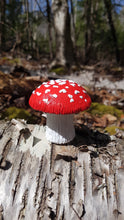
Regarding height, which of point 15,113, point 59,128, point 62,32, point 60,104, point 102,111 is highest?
point 62,32

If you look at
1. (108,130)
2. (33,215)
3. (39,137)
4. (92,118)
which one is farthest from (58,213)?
(92,118)

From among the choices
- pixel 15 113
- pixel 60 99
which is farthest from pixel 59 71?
pixel 60 99

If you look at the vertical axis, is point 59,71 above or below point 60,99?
below

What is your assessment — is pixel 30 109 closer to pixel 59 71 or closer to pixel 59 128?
pixel 59 128

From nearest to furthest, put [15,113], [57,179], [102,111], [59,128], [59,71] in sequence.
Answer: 1. [57,179]
2. [59,128]
3. [15,113]
4. [102,111]
5. [59,71]

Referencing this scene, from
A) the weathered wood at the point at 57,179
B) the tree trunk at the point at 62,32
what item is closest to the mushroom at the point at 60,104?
the weathered wood at the point at 57,179

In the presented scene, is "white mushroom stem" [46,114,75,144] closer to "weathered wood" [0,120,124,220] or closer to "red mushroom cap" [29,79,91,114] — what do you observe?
"weathered wood" [0,120,124,220]

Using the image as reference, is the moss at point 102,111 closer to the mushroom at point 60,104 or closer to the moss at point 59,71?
the mushroom at point 60,104
